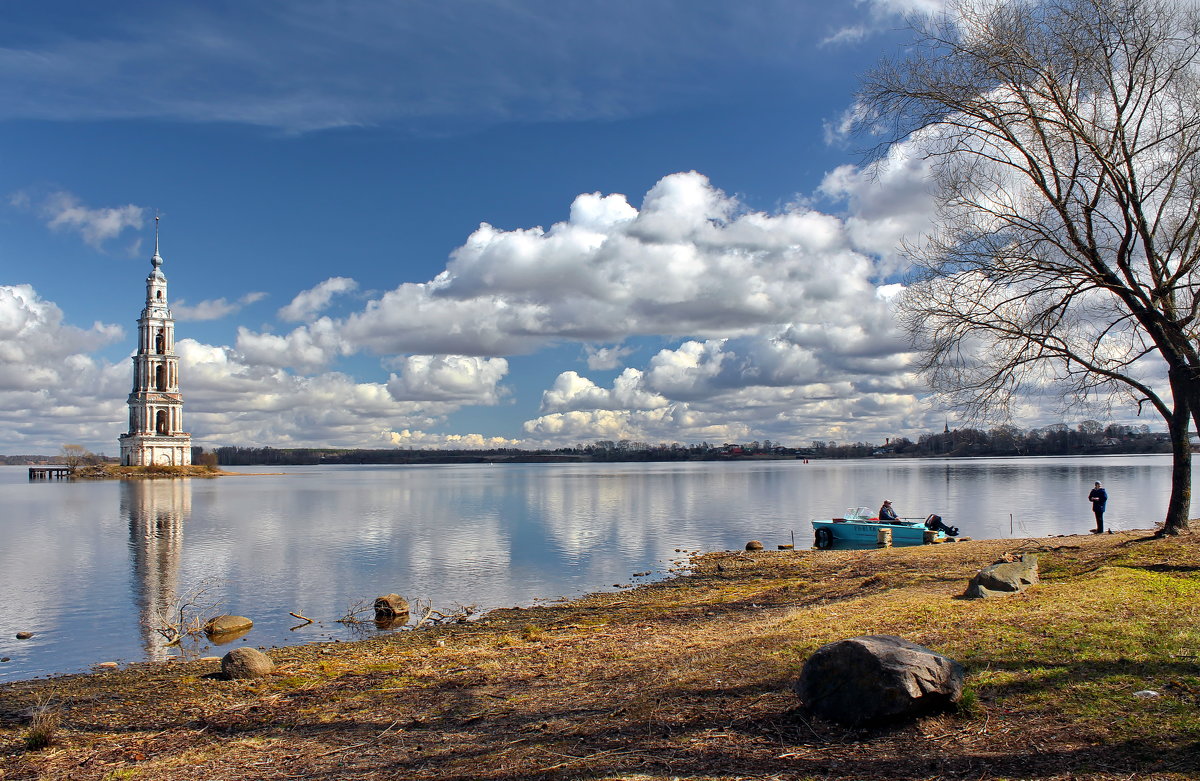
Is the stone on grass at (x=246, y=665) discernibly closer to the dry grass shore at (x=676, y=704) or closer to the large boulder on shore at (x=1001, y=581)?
the dry grass shore at (x=676, y=704)

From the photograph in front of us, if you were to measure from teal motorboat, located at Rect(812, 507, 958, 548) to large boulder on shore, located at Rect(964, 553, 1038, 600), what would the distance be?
674 inches

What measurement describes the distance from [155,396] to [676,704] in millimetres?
182181

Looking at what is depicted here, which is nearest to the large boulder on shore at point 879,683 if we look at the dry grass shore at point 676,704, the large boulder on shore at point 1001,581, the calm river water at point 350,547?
the dry grass shore at point 676,704

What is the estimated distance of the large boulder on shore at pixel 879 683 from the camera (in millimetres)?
7230

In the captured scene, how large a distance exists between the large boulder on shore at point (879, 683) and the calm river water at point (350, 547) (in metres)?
14.6

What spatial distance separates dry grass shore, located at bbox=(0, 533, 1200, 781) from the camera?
22.3ft

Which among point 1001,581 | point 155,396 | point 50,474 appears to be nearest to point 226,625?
point 1001,581

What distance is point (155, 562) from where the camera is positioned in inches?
1324

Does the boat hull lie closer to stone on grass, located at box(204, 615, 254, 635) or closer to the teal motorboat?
the teal motorboat

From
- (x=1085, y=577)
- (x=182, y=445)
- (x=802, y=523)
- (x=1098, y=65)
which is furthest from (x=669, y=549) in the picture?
(x=182, y=445)

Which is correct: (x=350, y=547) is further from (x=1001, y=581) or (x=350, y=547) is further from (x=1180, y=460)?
(x=1180, y=460)

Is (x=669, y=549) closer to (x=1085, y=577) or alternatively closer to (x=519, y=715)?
(x=1085, y=577)

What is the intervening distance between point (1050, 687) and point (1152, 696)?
86cm

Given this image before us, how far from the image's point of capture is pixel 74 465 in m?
173
